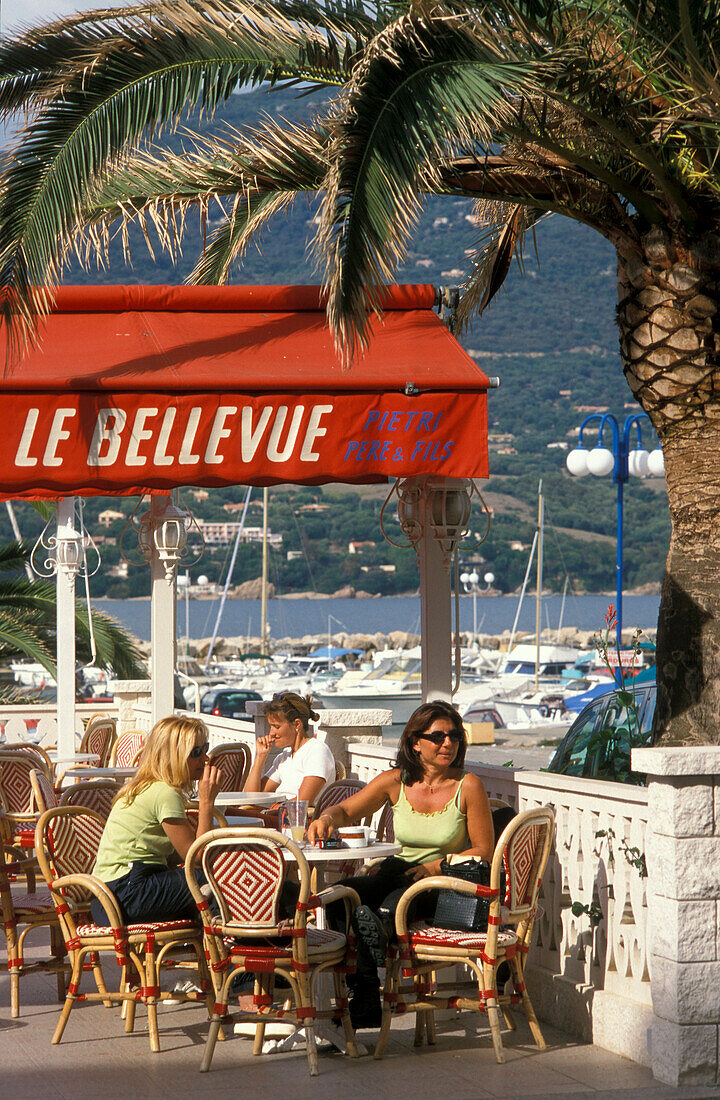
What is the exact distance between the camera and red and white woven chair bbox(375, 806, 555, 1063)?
5.18 metres

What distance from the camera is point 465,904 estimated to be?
5320 millimetres

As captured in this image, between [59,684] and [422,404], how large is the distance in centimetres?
690

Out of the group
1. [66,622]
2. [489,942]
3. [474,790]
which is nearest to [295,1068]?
[489,942]

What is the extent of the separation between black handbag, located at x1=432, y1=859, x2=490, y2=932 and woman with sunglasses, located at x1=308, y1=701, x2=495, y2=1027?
13 centimetres

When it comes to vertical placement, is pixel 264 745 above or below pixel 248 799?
above

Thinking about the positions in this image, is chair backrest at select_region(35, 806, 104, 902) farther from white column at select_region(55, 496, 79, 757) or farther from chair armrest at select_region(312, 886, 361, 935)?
white column at select_region(55, 496, 79, 757)

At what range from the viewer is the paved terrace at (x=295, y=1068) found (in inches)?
188

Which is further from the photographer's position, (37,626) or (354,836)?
(37,626)

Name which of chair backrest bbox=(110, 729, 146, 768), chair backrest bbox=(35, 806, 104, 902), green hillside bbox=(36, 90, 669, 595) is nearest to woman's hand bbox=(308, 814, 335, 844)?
chair backrest bbox=(35, 806, 104, 902)

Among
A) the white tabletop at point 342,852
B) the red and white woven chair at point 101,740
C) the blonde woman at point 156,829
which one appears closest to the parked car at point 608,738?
the white tabletop at point 342,852

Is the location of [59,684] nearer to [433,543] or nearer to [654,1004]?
[433,543]

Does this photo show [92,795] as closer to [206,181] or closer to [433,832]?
[433,832]

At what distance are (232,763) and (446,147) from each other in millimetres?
4913

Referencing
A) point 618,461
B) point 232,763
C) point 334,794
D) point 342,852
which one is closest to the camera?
point 342,852
